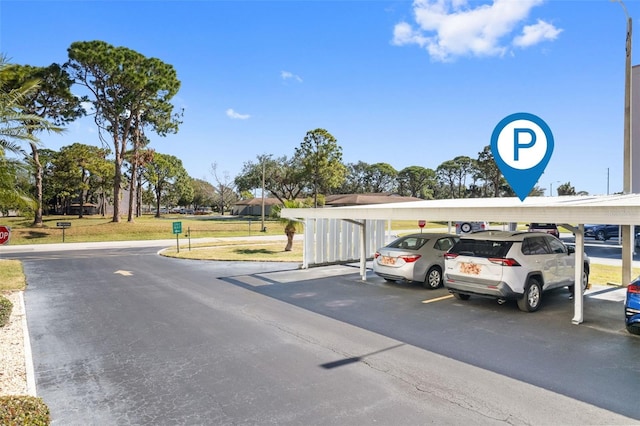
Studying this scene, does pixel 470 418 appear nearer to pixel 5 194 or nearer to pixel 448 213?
pixel 448 213

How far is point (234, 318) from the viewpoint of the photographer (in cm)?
837

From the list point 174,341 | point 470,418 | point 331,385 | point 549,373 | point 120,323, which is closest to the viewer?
point 470,418

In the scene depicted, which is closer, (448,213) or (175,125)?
(448,213)

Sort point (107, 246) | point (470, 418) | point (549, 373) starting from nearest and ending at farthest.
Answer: point (470, 418)
point (549, 373)
point (107, 246)

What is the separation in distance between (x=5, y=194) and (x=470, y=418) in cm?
1260

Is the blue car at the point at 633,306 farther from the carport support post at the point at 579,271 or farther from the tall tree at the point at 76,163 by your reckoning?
the tall tree at the point at 76,163

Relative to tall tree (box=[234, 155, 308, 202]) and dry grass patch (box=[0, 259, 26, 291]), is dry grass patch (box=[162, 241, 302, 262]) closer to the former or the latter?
dry grass patch (box=[0, 259, 26, 291])

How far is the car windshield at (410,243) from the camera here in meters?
11.3

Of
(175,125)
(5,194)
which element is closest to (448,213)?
(5,194)

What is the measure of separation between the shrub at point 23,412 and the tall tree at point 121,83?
1320 inches

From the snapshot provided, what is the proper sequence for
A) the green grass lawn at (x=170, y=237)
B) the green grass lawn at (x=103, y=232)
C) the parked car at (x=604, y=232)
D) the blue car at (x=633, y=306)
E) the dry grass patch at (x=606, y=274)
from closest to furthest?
the blue car at (x=633, y=306) → the dry grass patch at (x=606, y=274) → the green grass lawn at (x=170, y=237) → the parked car at (x=604, y=232) → the green grass lawn at (x=103, y=232)

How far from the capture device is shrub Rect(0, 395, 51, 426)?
3.48 meters

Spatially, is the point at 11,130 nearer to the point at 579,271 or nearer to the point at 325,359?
the point at 325,359

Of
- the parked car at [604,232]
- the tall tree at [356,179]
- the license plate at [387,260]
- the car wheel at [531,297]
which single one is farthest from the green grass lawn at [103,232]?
the tall tree at [356,179]
